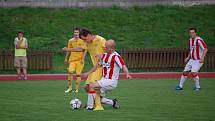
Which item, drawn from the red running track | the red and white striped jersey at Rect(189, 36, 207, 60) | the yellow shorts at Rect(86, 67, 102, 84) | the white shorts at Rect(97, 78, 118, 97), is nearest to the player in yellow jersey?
the yellow shorts at Rect(86, 67, 102, 84)

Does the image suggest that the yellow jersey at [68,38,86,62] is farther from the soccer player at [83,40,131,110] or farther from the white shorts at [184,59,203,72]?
the soccer player at [83,40,131,110]

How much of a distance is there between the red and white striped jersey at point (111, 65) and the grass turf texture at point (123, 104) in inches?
31.9

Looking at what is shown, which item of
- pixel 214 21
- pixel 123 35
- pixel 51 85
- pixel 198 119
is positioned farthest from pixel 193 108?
pixel 214 21

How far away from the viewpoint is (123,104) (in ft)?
58.6

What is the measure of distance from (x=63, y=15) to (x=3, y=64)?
8.24 metres

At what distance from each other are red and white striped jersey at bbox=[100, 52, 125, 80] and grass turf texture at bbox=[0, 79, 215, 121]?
0.81 metres

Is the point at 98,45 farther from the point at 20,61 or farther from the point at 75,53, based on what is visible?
the point at 20,61

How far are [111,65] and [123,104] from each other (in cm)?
168

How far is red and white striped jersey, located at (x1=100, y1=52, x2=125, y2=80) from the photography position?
1650 centimetres

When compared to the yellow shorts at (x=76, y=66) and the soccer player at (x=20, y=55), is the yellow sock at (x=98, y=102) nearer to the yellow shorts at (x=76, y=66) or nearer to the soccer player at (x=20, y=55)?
the yellow shorts at (x=76, y=66)

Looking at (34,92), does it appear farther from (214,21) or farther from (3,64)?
(214,21)

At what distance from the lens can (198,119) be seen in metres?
14.5

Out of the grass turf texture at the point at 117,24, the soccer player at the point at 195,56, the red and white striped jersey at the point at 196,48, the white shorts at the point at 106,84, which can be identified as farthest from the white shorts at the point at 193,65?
the grass turf texture at the point at 117,24

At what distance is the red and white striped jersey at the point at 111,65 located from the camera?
650 inches
